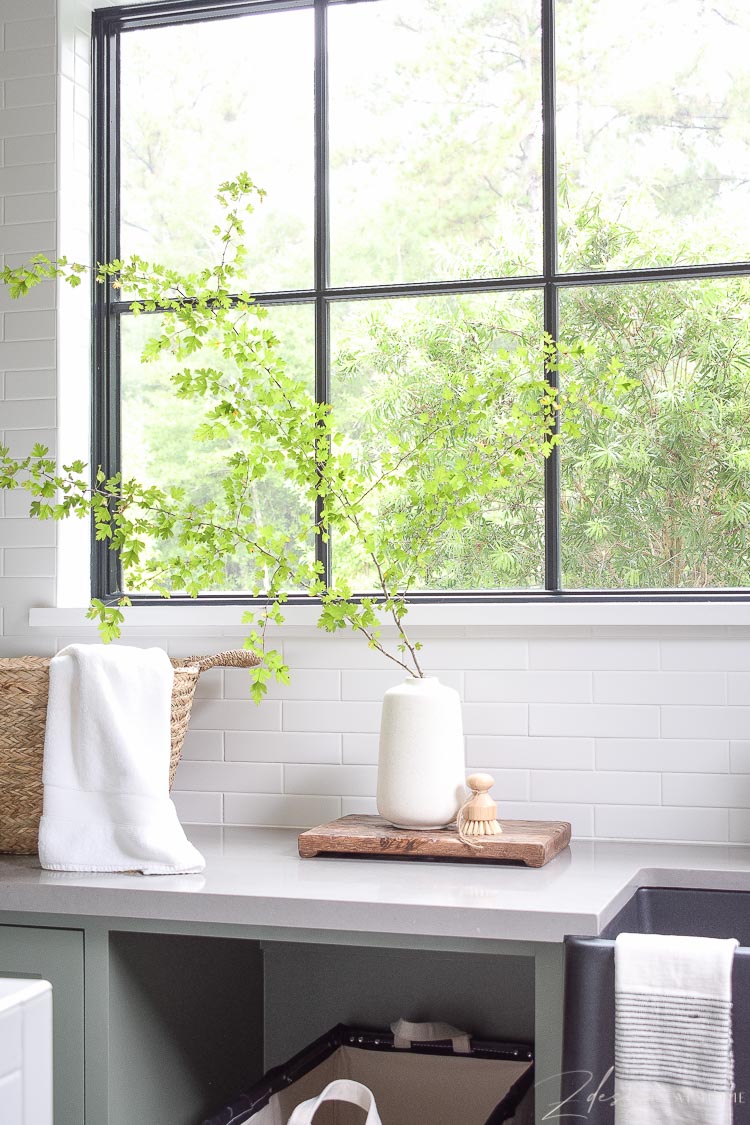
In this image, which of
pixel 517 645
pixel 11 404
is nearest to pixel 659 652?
pixel 517 645

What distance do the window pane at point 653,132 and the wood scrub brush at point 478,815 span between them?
4.01 feet

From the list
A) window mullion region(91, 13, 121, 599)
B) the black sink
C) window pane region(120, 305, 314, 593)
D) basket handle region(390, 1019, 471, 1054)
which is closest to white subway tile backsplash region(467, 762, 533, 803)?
basket handle region(390, 1019, 471, 1054)

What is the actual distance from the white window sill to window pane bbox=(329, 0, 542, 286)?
81 centimetres

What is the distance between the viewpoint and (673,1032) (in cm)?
175

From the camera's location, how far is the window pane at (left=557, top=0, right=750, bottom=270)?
280cm

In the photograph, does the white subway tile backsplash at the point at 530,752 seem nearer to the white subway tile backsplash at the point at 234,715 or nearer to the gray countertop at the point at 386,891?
the gray countertop at the point at 386,891

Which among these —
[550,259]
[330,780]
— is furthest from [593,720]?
[550,259]

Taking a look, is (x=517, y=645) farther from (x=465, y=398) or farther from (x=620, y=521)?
(x=465, y=398)

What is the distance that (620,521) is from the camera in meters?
2.79

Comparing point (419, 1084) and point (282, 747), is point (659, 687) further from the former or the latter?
point (419, 1084)

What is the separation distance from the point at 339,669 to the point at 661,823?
0.77 metres

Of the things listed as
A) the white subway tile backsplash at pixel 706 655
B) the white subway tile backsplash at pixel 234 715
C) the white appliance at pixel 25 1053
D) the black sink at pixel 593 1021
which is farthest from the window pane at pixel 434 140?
the white appliance at pixel 25 1053

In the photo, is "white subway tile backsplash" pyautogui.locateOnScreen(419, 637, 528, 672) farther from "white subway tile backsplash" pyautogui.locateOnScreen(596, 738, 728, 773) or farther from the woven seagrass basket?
the woven seagrass basket

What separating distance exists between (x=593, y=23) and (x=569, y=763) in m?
1.70
